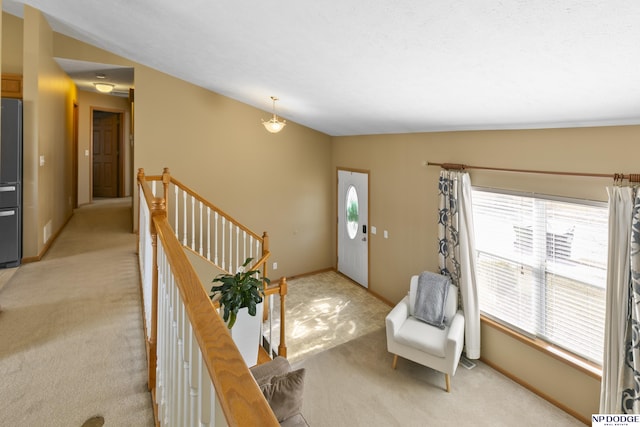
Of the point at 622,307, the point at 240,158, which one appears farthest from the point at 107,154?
the point at 622,307

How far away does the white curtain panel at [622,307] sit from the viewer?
8.46ft

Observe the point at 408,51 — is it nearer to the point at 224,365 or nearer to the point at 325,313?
the point at 224,365

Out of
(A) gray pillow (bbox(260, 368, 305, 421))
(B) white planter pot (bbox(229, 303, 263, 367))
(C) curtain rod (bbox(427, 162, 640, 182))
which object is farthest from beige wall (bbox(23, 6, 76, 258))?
(C) curtain rod (bbox(427, 162, 640, 182))

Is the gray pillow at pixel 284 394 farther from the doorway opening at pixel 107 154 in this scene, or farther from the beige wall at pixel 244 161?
the doorway opening at pixel 107 154

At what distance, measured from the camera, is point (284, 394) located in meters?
2.10

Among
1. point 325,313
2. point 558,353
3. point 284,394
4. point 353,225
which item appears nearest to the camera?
point 284,394

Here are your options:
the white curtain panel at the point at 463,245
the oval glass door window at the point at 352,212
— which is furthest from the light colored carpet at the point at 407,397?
the oval glass door window at the point at 352,212

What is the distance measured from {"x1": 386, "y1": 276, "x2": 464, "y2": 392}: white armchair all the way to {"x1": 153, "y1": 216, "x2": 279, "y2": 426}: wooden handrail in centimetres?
324

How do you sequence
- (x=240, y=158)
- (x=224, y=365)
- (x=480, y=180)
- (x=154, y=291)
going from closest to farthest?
(x=224, y=365)
(x=154, y=291)
(x=480, y=180)
(x=240, y=158)

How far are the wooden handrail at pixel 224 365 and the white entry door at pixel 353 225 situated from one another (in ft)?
17.1

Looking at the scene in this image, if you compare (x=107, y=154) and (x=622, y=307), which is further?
(x=107, y=154)

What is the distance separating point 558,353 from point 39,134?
5944 millimetres

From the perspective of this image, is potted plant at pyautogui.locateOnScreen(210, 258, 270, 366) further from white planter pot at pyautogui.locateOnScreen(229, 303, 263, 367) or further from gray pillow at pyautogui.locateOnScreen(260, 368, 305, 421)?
gray pillow at pyautogui.locateOnScreen(260, 368, 305, 421)

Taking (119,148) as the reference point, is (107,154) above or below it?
below
